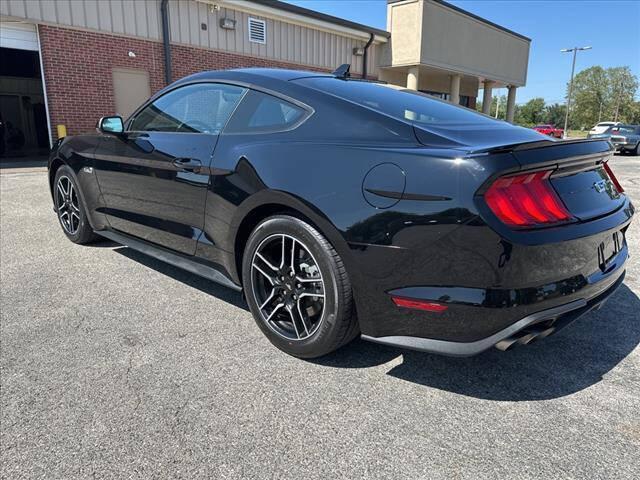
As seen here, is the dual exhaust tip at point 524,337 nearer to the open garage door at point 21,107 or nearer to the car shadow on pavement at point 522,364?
the car shadow on pavement at point 522,364

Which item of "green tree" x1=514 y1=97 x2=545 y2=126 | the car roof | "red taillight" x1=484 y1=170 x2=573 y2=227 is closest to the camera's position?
"red taillight" x1=484 y1=170 x2=573 y2=227

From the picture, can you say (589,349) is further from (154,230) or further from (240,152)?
(154,230)

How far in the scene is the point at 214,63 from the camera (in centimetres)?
1414

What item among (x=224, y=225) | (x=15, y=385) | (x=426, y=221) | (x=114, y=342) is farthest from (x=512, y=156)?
(x=15, y=385)

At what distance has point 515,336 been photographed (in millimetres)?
1972

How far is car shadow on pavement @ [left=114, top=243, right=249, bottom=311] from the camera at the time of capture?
3.40 metres

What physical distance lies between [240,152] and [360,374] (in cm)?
136

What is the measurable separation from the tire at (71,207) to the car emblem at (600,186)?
3.94 meters

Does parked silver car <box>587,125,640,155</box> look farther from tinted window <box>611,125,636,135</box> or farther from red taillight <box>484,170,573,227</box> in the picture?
red taillight <box>484,170,573,227</box>

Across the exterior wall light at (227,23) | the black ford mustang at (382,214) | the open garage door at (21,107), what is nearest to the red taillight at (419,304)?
the black ford mustang at (382,214)

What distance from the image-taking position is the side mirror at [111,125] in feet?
12.2

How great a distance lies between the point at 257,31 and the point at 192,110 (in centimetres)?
1290

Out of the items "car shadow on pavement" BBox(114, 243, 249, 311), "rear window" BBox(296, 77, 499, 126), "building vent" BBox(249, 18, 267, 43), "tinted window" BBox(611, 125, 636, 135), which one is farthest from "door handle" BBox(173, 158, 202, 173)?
"tinted window" BBox(611, 125, 636, 135)

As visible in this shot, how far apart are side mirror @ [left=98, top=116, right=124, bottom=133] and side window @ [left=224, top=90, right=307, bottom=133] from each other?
1334 millimetres
